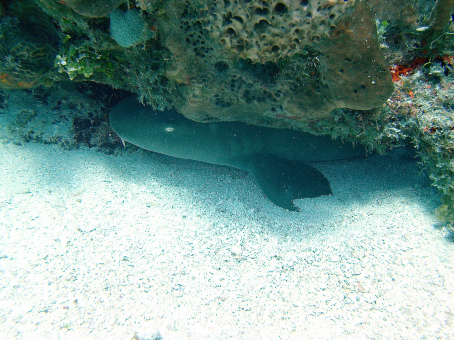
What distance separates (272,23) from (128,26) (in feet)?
4.36

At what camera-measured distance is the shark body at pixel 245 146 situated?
3.74 m

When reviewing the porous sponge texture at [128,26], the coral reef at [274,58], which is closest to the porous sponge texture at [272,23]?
the coral reef at [274,58]

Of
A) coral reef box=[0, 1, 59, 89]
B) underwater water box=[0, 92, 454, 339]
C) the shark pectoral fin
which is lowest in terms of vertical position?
underwater water box=[0, 92, 454, 339]

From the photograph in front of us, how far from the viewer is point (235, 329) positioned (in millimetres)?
1858

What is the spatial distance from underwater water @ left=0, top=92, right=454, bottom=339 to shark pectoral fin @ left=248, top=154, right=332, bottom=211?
0.50ft

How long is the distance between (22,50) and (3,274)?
93.2 inches

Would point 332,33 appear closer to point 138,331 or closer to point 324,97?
point 324,97

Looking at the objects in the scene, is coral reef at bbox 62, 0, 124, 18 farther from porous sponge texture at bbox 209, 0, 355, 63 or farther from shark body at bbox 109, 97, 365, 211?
shark body at bbox 109, 97, 365, 211

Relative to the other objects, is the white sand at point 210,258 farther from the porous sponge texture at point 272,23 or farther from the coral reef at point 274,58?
the porous sponge texture at point 272,23

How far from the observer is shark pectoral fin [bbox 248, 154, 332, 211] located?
3490 mm

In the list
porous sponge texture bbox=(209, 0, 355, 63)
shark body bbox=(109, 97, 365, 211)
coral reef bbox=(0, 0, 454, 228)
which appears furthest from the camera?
shark body bbox=(109, 97, 365, 211)

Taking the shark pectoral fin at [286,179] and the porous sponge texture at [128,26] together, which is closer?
the porous sponge texture at [128,26]

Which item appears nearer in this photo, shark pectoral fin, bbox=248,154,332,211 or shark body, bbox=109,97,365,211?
shark pectoral fin, bbox=248,154,332,211

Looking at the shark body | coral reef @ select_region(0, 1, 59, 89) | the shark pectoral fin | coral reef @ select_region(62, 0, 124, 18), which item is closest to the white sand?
the shark pectoral fin
